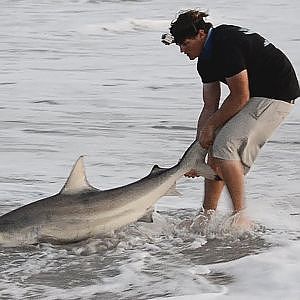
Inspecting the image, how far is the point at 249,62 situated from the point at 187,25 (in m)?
0.45

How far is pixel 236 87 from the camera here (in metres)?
5.45

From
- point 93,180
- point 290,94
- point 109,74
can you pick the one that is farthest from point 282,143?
point 109,74

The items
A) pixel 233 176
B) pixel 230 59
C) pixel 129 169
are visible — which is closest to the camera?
pixel 230 59

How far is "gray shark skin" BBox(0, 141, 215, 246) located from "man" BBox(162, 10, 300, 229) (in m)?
0.25

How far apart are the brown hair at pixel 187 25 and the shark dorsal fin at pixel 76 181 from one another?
0.97 m

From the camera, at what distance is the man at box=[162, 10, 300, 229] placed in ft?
17.9

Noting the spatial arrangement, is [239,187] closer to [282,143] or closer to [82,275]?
[82,275]

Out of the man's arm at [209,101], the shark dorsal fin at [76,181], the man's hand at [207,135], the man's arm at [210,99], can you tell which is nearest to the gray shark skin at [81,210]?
the shark dorsal fin at [76,181]

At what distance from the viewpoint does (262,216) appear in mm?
6418

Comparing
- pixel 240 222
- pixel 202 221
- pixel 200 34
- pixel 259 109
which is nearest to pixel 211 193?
pixel 202 221

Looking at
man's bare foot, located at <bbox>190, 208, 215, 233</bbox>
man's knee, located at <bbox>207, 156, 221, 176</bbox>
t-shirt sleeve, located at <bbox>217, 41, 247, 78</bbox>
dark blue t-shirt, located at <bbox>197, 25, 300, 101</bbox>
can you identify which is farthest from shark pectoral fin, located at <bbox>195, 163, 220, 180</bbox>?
t-shirt sleeve, located at <bbox>217, 41, 247, 78</bbox>

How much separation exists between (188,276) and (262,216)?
60.7 inches

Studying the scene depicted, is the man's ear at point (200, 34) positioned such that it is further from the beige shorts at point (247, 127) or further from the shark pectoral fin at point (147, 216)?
the shark pectoral fin at point (147, 216)

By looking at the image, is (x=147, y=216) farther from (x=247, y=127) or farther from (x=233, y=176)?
(x=247, y=127)
